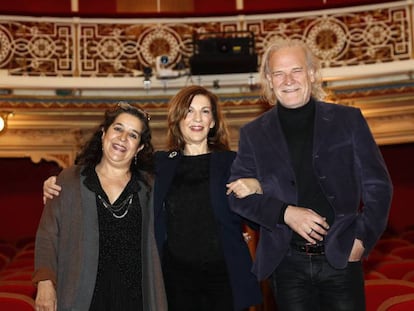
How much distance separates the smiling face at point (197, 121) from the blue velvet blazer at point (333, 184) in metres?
0.49

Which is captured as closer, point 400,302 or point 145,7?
point 400,302

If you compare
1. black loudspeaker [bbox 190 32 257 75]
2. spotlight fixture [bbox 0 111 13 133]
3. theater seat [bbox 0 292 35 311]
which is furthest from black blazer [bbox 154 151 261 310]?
spotlight fixture [bbox 0 111 13 133]

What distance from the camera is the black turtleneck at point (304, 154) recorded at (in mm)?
2117

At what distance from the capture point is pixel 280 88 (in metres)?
2.17

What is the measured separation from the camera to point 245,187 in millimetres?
2154

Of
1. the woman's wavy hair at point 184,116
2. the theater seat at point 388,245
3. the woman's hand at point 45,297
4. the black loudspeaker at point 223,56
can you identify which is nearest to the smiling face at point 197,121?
the woman's wavy hair at point 184,116

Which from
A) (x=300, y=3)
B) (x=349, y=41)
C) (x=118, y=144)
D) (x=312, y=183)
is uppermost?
(x=300, y=3)

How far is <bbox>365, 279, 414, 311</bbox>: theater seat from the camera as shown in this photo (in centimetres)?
280

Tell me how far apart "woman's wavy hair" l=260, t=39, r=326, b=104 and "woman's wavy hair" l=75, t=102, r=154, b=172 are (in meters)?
0.60

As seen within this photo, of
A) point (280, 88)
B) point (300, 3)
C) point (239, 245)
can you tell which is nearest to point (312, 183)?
point (280, 88)

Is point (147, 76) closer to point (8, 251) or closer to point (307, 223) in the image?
point (8, 251)

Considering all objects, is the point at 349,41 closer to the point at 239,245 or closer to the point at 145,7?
the point at 145,7

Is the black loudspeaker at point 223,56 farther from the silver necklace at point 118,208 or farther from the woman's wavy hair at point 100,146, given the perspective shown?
the silver necklace at point 118,208

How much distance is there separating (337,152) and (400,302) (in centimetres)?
68
